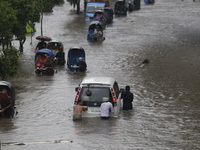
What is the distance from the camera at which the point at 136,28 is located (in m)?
47.9

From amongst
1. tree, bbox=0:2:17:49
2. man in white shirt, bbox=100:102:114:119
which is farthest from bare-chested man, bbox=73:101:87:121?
tree, bbox=0:2:17:49

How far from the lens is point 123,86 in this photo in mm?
24688

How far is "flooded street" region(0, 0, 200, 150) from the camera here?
14.7 m

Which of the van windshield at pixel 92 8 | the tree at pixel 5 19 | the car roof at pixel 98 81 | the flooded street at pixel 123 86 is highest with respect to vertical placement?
the tree at pixel 5 19

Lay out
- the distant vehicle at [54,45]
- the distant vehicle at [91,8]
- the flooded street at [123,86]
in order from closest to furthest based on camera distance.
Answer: the flooded street at [123,86]
the distant vehicle at [54,45]
the distant vehicle at [91,8]

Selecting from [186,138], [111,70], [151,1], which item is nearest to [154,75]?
[111,70]

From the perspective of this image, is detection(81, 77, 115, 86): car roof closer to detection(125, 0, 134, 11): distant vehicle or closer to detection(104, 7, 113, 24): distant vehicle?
detection(104, 7, 113, 24): distant vehicle

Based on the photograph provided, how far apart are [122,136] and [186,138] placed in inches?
70.5

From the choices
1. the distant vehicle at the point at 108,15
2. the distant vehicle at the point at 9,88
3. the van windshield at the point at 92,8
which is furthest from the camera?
the van windshield at the point at 92,8

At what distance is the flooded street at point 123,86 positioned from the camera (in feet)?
48.1

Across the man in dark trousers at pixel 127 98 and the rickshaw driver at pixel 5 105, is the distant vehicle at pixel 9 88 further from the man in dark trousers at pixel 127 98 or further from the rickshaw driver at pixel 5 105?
the man in dark trousers at pixel 127 98

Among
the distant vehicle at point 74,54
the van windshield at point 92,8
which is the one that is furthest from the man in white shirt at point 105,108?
the van windshield at point 92,8

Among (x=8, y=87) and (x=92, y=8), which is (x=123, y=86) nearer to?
(x=8, y=87)

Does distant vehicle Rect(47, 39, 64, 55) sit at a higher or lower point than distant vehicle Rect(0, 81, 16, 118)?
lower
